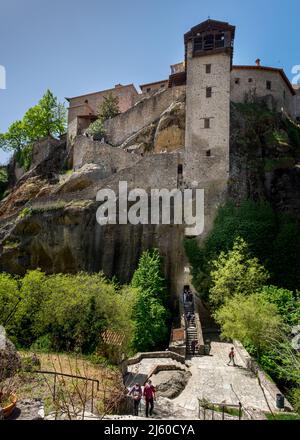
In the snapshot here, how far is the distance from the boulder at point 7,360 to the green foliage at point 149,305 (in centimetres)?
1131

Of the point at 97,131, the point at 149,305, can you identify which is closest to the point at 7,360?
the point at 149,305

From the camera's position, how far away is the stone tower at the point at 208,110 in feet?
110

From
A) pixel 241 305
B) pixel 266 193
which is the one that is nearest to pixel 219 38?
pixel 266 193

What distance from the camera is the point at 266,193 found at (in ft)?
112

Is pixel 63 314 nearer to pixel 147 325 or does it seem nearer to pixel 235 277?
pixel 147 325

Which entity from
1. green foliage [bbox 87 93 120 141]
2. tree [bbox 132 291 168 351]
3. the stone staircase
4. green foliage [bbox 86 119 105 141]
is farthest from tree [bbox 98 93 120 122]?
tree [bbox 132 291 168 351]

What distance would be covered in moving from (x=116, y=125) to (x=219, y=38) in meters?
15.4

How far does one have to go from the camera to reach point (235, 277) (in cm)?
2652

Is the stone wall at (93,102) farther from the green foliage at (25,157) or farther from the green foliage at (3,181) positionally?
the green foliage at (3,181)

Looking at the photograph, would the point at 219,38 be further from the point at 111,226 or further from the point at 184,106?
the point at 111,226

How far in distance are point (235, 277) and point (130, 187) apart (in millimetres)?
13050

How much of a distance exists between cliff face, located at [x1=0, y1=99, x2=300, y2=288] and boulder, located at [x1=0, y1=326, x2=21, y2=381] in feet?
58.7

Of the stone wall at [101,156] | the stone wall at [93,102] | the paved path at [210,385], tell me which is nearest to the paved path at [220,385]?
the paved path at [210,385]

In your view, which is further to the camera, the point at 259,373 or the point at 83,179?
the point at 83,179
